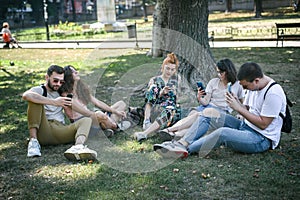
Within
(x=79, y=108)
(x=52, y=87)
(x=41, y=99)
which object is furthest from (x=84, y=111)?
(x=41, y=99)

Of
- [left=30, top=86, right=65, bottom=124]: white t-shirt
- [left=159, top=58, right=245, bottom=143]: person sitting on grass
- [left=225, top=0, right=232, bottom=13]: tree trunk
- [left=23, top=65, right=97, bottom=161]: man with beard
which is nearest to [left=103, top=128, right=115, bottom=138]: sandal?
[left=23, top=65, right=97, bottom=161]: man with beard

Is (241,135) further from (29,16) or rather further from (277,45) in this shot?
(29,16)

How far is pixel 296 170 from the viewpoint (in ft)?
14.4

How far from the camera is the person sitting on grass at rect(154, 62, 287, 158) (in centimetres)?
452

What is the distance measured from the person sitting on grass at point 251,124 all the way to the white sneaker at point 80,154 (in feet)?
2.52

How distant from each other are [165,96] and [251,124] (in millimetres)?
1651

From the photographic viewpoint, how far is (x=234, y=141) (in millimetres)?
4820

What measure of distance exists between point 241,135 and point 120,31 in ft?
80.3

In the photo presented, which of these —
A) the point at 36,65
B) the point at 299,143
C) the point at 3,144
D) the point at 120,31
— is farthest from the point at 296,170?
the point at 120,31

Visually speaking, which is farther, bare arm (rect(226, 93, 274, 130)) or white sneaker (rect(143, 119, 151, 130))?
white sneaker (rect(143, 119, 151, 130))

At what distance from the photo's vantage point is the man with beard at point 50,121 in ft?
17.0

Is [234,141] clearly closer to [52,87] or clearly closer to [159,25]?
[52,87]

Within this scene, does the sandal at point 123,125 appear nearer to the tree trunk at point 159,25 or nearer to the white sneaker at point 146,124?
the white sneaker at point 146,124

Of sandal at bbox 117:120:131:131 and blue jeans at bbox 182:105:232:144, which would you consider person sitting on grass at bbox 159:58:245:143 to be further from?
sandal at bbox 117:120:131:131
